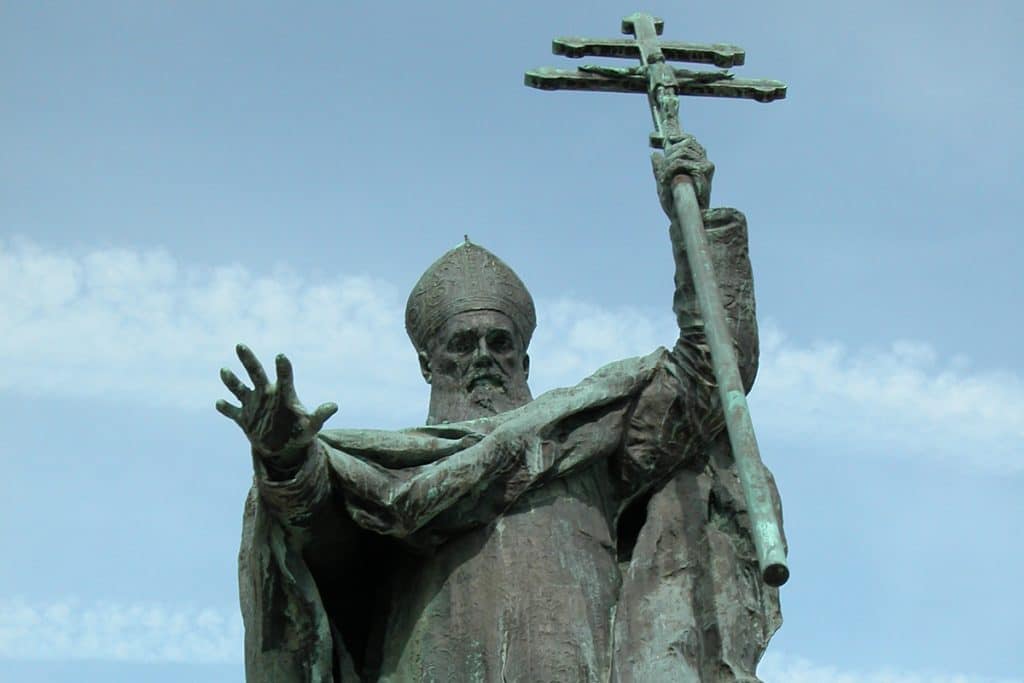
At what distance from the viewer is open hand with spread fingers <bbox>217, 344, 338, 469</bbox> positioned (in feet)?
31.8

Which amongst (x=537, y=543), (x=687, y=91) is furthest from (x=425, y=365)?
(x=687, y=91)

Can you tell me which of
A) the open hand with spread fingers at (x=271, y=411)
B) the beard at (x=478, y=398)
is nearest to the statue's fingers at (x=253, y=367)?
the open hand with spread fingers at (x=271, y=411)

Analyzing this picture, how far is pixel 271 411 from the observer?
976 centimetres

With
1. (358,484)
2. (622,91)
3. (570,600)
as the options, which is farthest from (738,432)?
(622,91)

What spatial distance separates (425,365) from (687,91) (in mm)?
2139

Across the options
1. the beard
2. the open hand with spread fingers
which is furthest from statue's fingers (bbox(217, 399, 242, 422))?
the beard

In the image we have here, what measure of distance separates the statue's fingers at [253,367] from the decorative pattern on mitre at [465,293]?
7.45 feet

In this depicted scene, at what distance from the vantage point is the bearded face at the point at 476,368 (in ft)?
37.8

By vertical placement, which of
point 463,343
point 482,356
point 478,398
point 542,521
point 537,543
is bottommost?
point 537,543

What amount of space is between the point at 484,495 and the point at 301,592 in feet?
3.36

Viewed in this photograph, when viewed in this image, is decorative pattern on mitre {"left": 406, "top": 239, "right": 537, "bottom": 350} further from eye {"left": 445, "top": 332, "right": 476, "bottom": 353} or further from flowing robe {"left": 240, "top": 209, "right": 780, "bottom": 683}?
flowing robe {"left": 240, "top": 209, "right": 780, "bottom": 683}

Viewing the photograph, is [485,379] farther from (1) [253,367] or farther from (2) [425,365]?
(1) [253,367]

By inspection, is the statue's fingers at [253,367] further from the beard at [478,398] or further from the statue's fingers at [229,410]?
the beard at [478,398]

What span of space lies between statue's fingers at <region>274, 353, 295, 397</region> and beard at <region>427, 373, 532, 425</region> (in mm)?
1907
